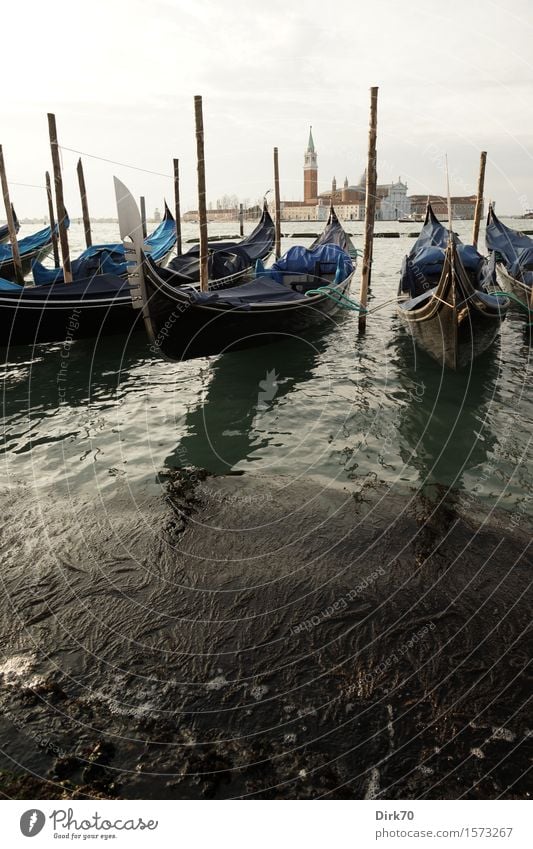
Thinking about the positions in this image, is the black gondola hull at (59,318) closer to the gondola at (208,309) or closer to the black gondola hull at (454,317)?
the gondola at (208,309)

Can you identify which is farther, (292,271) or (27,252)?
(27,252)

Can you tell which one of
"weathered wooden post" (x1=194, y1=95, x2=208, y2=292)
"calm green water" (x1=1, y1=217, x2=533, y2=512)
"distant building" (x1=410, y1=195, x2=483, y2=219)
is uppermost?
"distant building" (x1=410, y1=195, x2=483, y2=219)

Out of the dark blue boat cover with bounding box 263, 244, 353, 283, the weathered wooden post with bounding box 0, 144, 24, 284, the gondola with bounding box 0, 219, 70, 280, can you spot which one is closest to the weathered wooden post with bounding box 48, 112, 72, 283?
the weathered wooden post with bounding box 0, 144, 24, 284

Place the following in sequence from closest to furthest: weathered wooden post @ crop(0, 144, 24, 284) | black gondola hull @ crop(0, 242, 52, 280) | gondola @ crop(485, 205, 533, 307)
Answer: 1. gondola @ crop(485, 205, 533, 307)
2. weathered wooden post @ crop(0, 144, 24, 284)
3. black gondola hull @ crop(0, 242, 52, 280)

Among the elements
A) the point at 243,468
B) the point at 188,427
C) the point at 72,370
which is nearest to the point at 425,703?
the point at 243,468

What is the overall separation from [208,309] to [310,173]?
38.8 meters

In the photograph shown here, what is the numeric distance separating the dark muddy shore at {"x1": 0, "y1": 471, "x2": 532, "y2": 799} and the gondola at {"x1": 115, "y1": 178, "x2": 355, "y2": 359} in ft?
9.30

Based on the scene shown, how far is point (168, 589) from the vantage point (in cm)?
345

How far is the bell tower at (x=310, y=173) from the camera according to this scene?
30.1 m

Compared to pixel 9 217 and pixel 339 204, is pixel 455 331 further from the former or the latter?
pixel 339 204

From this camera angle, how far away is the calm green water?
207 inches

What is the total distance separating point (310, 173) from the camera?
134 feet

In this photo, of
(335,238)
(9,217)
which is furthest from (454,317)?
(9,217)

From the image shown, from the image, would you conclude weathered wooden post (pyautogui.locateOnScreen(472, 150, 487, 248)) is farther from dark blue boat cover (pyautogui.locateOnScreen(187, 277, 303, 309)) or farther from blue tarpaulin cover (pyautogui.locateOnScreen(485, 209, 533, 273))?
dark blue boat cover (pyautogui.locateOnScreen(187, 277, 303, 309))
